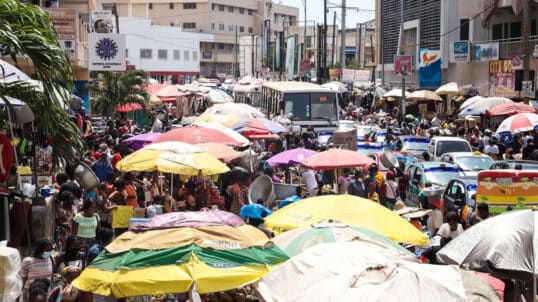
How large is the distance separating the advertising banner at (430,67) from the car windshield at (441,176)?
3453cm

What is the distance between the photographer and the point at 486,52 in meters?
44.1

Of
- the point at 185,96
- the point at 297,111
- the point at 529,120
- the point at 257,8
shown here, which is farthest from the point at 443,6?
the point at 257,8

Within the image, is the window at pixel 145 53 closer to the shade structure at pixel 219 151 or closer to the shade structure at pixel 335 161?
the shade structure at pixel 219 151

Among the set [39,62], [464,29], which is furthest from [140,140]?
[464,29]

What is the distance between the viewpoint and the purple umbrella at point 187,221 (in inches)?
363

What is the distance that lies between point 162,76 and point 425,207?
79262 millimetres

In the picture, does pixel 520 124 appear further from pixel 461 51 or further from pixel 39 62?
pixel 461 51

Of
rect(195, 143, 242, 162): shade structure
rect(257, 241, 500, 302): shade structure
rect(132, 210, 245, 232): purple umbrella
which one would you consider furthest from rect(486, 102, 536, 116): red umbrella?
rect(257, 241, 500, 302): shade structure

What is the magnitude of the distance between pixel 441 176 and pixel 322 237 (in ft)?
35.1

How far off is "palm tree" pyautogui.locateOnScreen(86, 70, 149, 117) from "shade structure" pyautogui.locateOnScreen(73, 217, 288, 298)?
82.9 ft

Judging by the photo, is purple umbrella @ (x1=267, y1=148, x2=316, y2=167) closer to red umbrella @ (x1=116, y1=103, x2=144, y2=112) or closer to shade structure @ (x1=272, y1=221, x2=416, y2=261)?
shade structure @ (x1=272, y1=221, x2=416, y2=261)

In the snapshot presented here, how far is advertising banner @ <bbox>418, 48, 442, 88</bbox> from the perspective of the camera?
5347cm

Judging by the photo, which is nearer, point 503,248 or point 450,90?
point 503,248

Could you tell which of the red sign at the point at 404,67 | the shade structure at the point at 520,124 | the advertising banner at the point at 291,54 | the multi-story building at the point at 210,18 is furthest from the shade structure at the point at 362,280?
the multi-story building at the point at 210,18
